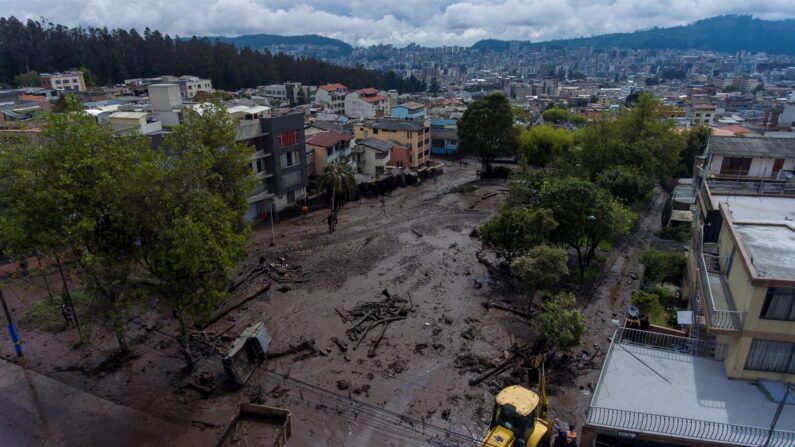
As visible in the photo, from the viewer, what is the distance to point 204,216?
18094 millimetres

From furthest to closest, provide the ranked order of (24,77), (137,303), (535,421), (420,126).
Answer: (24,77) → (420,126) → (137,303) → (535,421)

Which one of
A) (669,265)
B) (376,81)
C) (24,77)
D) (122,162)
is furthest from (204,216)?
(376,81)

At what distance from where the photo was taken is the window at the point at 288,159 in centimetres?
4124

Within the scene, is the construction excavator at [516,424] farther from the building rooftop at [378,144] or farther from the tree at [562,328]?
the building rooftop at [378,144]

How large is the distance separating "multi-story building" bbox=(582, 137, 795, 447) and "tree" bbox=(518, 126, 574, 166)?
42.6 m

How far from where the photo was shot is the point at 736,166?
3225cm

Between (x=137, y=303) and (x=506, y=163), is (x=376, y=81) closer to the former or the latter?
(x=506, y=163)

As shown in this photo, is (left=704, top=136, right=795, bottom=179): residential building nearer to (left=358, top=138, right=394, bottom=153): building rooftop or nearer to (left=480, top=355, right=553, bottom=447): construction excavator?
(left=480, top=355, right=553, bottom=447): construction excavator

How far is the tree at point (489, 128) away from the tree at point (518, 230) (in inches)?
1205

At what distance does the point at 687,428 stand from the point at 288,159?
36.5 meters

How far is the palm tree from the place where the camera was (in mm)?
42000

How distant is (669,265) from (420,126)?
126ft

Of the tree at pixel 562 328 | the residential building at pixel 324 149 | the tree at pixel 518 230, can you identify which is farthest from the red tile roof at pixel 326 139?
the tree at pixel 562 328

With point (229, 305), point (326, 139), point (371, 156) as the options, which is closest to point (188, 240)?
point (229, 305)
